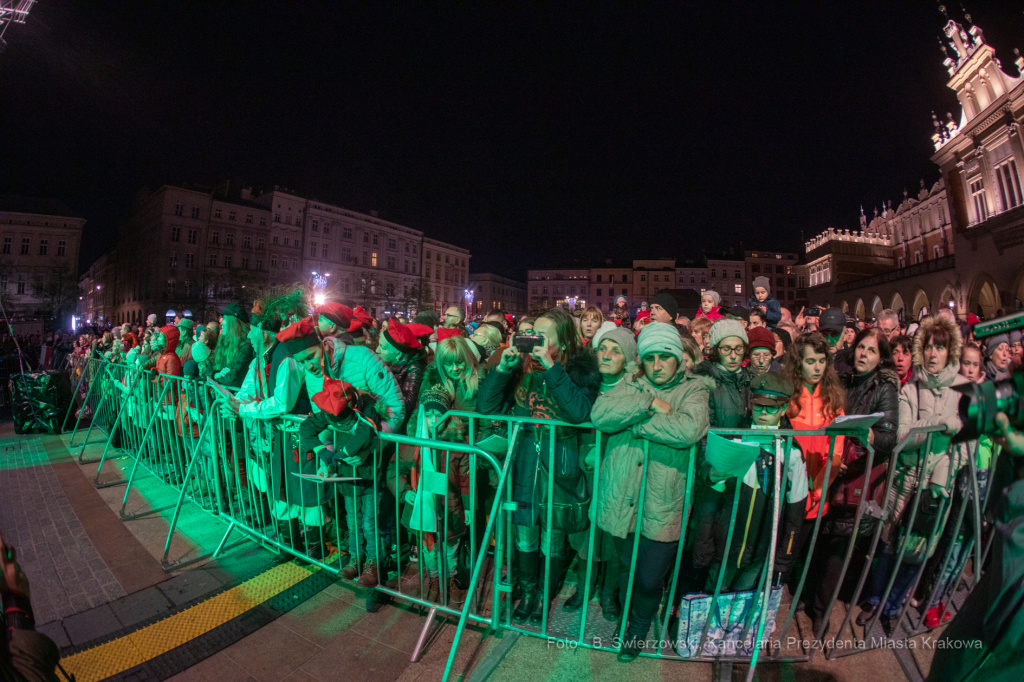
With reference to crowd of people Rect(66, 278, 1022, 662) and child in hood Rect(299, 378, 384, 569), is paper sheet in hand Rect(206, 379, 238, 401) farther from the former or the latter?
child in hood Rect(299, 378, 384, 569)

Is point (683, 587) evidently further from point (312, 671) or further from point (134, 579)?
point (134, 579)

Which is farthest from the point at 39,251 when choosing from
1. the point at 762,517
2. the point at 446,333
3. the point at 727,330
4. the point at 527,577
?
the point at 762,517

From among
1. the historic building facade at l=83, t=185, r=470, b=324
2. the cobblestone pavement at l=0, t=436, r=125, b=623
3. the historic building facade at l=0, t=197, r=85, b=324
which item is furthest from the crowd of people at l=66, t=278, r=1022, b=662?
the historic building facade at l=0, t=197, r=85, b=324

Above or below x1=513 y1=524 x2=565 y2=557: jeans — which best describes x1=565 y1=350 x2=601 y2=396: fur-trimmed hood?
above

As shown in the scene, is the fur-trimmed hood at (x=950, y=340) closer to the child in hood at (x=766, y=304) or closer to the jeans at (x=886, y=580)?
→ the jeans at (x=886, y=580)

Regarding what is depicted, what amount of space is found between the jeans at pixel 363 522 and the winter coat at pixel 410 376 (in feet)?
2.01

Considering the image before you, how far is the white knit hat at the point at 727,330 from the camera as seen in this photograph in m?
3.18

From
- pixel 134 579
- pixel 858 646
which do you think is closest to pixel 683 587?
pixel 858 646

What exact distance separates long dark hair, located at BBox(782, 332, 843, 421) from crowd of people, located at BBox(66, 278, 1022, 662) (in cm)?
1

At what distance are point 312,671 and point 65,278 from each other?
2648 inches

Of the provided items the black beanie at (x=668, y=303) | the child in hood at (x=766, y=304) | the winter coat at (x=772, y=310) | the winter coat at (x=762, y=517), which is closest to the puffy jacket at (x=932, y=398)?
the winter coat at (x=762, y=517)

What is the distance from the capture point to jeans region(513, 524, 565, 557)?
110 inches

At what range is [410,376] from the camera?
12.8ft

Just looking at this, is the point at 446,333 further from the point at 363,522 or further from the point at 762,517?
the point at 762,517
